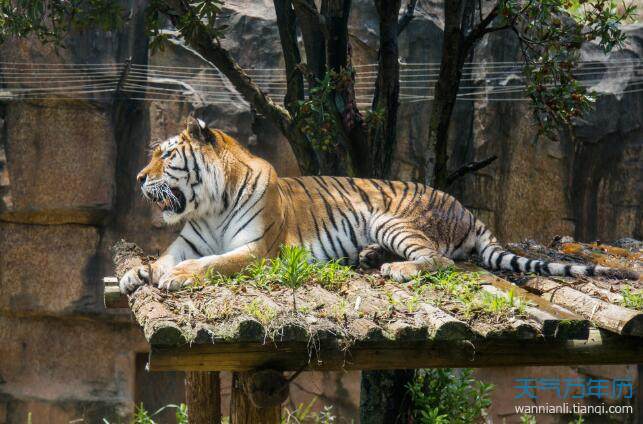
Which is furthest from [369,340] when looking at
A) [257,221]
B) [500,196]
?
[500,196]

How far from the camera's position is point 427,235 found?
5641 mm

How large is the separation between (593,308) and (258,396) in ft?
5.59

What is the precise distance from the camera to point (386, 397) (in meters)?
6.57

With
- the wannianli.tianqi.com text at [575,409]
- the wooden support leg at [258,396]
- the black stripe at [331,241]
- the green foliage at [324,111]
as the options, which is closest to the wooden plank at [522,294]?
the black stripe at [331,241]

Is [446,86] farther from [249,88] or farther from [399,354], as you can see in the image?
[399,354]

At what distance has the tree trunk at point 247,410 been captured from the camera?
13.4 feet

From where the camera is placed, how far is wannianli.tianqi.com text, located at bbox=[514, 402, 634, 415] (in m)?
9.48

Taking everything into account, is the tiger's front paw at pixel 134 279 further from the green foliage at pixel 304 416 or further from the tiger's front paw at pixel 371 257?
the green foliage at pixel 304 416

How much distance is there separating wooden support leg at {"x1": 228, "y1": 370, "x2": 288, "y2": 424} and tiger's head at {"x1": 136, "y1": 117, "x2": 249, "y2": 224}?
1333 millimetres

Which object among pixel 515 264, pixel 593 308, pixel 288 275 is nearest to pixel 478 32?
pixel 515 264

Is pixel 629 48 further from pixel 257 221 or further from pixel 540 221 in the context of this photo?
pixel 257 221

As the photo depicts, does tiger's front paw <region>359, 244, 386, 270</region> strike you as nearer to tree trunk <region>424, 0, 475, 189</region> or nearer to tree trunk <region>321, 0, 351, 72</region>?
tree trunk <region>424, 0, 475, 189</region>

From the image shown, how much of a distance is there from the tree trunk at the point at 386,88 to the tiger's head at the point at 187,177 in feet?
5.11

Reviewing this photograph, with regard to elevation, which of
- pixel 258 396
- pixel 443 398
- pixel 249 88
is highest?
pixel 249 88
